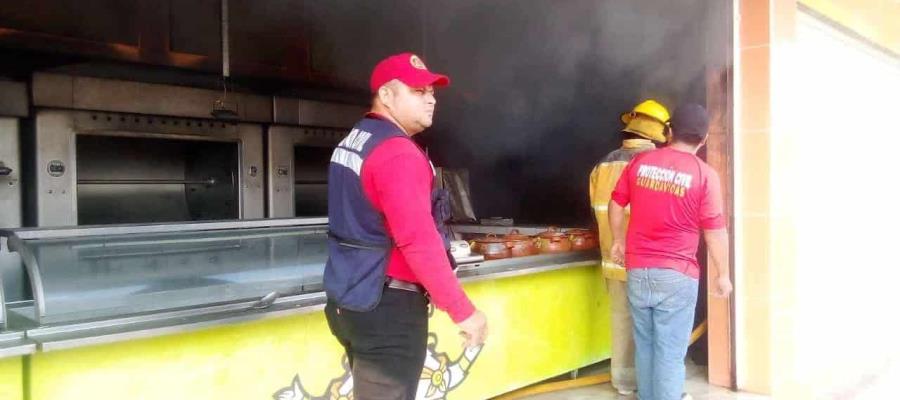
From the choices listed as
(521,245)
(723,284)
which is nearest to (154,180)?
(521,245)

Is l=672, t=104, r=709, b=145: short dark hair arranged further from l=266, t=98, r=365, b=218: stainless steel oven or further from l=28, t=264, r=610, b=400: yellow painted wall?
l=266, t=98, r=365, b=218: stainless steel oven

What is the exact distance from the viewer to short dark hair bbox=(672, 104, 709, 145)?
3402mm

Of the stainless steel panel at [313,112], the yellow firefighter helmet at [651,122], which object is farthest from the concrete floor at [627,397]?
the stainless steel panel at [313,112]

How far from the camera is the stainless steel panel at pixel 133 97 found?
12.9 ft

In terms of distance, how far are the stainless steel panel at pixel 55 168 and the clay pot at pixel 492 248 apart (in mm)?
2432

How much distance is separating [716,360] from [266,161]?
3431 mm

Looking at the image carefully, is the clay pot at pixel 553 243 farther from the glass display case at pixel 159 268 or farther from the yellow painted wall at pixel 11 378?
the yellow painted wall at pixel 11 378

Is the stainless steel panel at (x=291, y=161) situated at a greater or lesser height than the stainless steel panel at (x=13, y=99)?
lesser

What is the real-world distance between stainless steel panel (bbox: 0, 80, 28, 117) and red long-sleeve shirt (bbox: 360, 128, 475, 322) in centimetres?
287

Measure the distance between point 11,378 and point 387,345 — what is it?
1.18 meters
